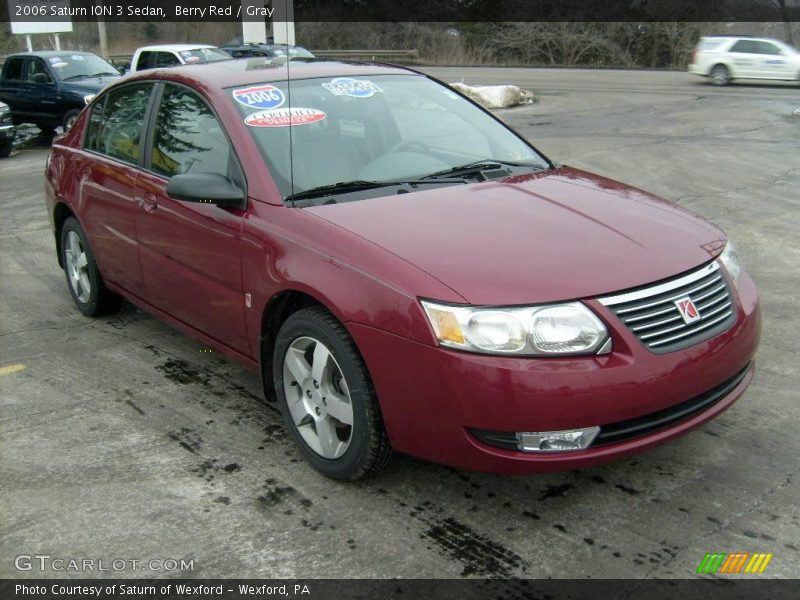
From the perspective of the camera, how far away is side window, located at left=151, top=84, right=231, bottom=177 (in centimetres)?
399

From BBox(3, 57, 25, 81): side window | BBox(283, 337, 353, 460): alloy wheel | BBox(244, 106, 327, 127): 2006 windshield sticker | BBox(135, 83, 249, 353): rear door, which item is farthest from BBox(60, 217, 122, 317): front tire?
BBox(3, 57, 25, 81): side window

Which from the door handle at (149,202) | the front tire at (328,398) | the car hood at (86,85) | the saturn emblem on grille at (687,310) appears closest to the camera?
the saturn emblem on grille at (687,310)

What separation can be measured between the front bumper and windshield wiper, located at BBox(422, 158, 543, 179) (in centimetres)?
121

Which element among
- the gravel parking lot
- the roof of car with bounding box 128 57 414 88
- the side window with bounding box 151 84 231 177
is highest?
the roof of car with bounding box 128 57 414 88

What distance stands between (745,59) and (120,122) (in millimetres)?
22139

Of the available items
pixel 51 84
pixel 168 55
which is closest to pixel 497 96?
pixel 168 55

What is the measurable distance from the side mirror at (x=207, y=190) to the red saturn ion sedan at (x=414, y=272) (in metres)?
0.01

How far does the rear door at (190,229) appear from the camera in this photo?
3805mm

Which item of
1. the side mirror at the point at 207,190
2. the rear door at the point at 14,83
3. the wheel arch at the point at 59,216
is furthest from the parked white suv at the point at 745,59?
the side mirror at the point at 207,190

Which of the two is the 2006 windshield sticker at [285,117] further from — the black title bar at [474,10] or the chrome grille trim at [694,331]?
the black title bar at [474,10]

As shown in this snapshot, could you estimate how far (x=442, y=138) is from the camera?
4.28 meters

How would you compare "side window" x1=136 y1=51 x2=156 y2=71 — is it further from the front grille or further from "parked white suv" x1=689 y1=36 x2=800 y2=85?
the front grille

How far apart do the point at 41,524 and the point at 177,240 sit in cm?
156

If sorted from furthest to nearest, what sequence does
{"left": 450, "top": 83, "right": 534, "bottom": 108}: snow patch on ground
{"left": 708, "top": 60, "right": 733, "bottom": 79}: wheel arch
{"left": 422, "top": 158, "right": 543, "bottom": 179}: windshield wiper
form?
1. {"left": 708, "top": 60, "right": 733, "bottom": 79}: wheel arch
2. {"left": 450, "top": 83, "right": 534, "bottom": 108}: snow patch on ground
3. {"left": 422, "top": 158, "right": 543, "bottom": 179}: windshield wiper
